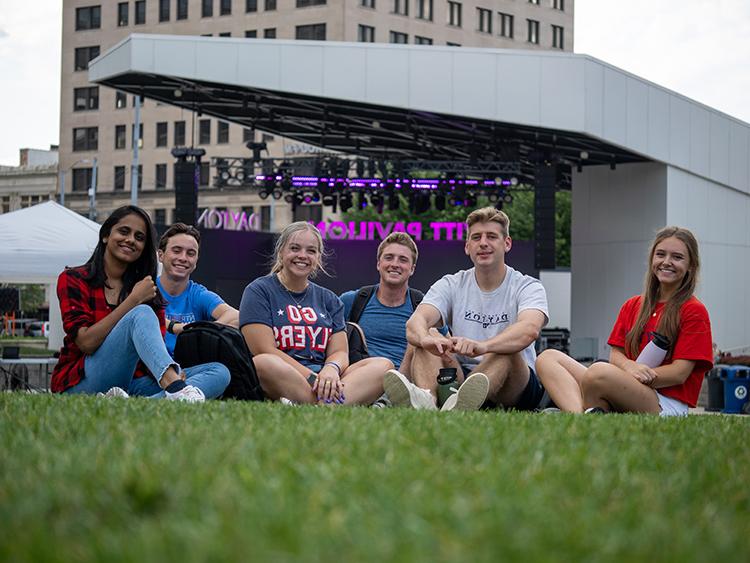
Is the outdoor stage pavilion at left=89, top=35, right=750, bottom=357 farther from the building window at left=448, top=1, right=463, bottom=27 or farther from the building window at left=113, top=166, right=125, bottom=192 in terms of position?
the building window at left=113, top=166, right=125, bottom=192

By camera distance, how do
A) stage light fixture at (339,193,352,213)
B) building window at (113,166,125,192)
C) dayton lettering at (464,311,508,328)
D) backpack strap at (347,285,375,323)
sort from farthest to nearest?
building window at (113,166,125,192), stage light fixture at (339,193,352,213), backpack strap at (347,285,375,323), dayton lettering at (464,311,508,328)

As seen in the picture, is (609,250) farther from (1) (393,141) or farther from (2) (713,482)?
(2) (713,482)

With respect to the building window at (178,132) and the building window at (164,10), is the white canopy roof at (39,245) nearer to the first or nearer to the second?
the building window at (178,132)

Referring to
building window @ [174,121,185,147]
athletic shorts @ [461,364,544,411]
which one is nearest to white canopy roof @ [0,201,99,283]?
athletic shorts @ [461,364,544,411]

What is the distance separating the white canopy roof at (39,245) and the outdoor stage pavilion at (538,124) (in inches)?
347

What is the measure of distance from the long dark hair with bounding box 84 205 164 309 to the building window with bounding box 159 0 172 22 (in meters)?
73.8

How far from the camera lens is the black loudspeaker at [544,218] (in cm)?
2666

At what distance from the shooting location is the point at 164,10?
78.5 meters

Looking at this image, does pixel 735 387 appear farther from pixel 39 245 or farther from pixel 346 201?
pixel 346 201

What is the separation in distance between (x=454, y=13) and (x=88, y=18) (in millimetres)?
26455

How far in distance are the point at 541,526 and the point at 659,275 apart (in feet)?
18.3

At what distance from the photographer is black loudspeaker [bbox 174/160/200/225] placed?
30.0m

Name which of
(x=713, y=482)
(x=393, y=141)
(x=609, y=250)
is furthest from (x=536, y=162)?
(x=713, y=482)

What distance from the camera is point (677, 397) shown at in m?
→ 7.75
